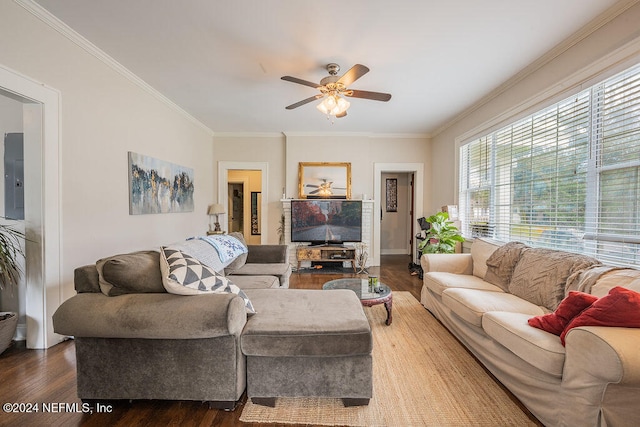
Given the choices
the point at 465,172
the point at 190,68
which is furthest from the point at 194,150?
the point at 465,172

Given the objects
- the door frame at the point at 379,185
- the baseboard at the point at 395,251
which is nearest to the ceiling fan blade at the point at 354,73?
the door frame at the point at 379,185

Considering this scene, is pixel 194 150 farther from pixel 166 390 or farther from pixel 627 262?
pixel 627 262

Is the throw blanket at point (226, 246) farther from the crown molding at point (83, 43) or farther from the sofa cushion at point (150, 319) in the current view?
the crown molding at point (83, 43)

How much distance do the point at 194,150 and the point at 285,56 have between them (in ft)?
9.03

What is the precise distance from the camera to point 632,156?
1927 millimetres

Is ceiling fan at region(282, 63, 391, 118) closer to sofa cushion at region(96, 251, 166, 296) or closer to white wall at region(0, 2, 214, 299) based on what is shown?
white wall at region(0, 2, 214, 299)

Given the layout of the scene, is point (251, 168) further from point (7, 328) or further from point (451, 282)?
point (451, 282)

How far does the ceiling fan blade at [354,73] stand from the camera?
2.27 m

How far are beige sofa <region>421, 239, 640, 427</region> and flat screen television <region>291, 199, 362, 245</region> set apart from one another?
2.41 meters

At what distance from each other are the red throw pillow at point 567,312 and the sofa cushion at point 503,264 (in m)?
1.00

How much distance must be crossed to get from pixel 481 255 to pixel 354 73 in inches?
90.3

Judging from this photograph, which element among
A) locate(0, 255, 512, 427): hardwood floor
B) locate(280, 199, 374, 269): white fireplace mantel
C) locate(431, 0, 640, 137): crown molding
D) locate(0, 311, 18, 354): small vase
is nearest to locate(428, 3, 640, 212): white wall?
locate(431, 0, 640, 137): crown molding

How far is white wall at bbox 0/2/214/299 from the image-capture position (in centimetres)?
206

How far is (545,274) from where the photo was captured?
214cm
